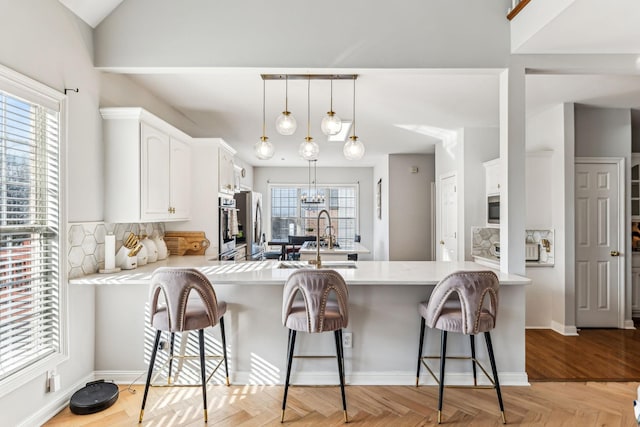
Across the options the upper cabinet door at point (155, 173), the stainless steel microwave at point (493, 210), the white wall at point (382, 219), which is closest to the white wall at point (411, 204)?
the white wall at point (382, 219)

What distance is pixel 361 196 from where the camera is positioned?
8969mm

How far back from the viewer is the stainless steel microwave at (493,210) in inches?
165

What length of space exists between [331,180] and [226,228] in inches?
202

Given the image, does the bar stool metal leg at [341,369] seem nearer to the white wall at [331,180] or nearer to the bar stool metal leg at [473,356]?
the bar stool metal leg at [473,356]

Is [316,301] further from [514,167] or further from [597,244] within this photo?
[597,244]

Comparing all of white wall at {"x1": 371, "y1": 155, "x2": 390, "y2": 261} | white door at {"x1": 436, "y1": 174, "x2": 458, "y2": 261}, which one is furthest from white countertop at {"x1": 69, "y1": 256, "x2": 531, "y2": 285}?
white wall at {"x1": 371, "y1": 155, "x2": 390, "y2": 261}

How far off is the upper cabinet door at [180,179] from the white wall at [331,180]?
5119 millimetres

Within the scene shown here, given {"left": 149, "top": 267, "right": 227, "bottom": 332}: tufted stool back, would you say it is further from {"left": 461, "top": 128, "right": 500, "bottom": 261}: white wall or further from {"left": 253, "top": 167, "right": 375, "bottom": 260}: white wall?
{"left": 253, "top": 167, "right": 375, "bottom": 260}: white wall

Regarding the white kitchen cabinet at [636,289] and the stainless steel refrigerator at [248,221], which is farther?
the stainless steel refrigerator at [248,221]

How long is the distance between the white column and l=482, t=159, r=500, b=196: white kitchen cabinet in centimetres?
164

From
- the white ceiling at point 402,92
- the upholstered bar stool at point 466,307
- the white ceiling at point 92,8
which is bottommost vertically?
the upholstered bar stool at point 466,307

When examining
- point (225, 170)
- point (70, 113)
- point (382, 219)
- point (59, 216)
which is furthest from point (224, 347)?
point (382, 219)

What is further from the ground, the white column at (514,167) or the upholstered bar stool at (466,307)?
the white column at (514,167)

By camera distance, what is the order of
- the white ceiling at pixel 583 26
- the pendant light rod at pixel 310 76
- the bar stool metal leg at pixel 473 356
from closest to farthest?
the white ceiling at pixel 583 26 < the bar stool metal leg at pixel 473 356 < the pendant light rod at pixel 310 76
